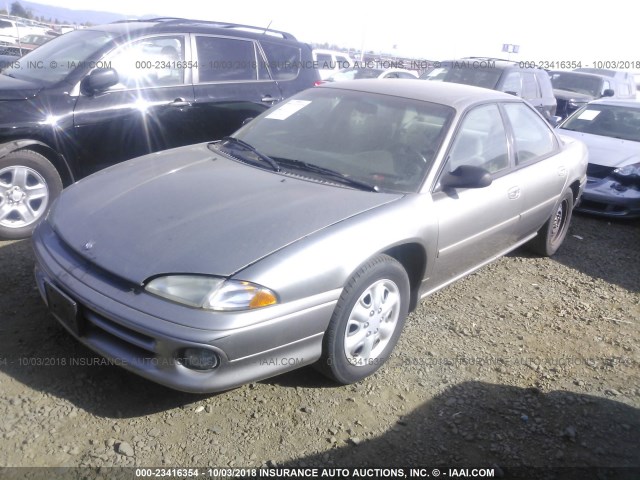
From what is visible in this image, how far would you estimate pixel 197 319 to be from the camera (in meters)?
2.31

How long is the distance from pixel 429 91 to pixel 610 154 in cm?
407

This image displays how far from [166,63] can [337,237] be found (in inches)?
134

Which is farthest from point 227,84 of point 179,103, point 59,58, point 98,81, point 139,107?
point 59,58

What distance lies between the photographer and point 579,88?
44.1 feet

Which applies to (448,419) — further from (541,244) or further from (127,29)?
(127,29)

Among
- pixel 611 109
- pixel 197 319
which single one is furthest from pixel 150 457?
pixel 611 109

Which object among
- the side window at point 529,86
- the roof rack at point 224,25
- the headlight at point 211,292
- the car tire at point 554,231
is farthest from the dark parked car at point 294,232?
the side window at point 529,86

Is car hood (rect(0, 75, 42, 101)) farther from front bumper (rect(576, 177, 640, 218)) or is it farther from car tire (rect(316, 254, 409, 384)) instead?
front bumper (rect(576, 177, 640, 218))

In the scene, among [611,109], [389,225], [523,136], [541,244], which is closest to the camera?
[389,225]

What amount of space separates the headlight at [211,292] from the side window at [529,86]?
8508mm

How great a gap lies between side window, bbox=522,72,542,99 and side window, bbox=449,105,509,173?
20.4ft

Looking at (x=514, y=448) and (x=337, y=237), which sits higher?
(x=337, y=237)

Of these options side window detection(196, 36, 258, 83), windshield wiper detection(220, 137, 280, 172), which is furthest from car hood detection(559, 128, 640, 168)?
windshield wiper detection(220, 137, 280, 172)

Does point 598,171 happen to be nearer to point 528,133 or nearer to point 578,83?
point 528,133
